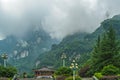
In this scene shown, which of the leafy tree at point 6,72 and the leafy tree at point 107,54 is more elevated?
the leafy tree at point 107,54

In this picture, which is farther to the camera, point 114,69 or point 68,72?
point 68,72

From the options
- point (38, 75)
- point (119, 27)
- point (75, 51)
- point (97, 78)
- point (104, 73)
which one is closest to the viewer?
point (97, 78)

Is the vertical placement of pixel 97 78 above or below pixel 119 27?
below

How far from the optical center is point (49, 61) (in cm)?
19838

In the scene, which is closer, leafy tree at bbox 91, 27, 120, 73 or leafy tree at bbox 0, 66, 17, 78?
leafy tree at bbox 0, 66, 17, 78

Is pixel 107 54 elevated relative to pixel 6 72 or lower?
elevated

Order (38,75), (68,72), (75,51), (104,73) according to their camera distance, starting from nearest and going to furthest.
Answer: (104,73) → (68,72) → (38,75) → (75,51)

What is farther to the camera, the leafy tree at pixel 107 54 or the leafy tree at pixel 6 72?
the leafy tree at pixel 107 54

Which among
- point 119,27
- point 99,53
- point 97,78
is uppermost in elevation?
point 119,27

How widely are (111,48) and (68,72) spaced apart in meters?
9.07

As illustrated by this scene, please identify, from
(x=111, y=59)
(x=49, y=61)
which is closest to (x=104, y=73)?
(x=111, y=59)

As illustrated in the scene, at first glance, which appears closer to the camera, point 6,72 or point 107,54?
point 6,72

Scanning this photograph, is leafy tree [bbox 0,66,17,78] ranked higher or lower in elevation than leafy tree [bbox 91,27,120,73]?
lower

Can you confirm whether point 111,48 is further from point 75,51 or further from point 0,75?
point 75,51
